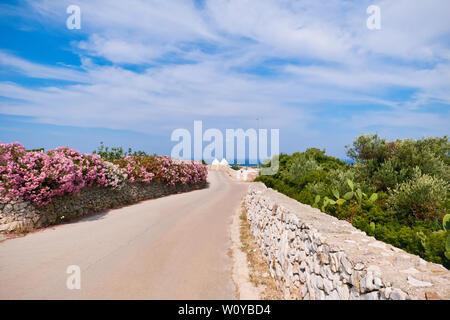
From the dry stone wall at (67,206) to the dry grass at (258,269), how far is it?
7.12 metres

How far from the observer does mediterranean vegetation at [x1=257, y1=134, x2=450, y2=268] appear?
3967 mm

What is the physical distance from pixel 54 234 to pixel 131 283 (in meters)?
5.00

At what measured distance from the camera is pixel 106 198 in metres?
12.6

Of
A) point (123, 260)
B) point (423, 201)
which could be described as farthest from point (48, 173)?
point (423, 201)

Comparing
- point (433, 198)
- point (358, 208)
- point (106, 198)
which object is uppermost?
point (433, 198)

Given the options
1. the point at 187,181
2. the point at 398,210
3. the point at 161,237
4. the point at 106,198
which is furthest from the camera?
the point at 187,181

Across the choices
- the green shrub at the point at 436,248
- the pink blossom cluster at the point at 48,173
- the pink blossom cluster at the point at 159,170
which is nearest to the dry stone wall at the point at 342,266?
the green shrub at the point at 436,248

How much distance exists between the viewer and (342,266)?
3031 millimetres

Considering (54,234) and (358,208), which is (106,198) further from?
(358,208)

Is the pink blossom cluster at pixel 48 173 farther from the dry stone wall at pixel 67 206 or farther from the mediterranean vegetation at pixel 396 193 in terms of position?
the mediterranean vegetation at pixel 396 193

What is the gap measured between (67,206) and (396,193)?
11.3m

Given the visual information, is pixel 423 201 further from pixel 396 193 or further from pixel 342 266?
pixel 342 266

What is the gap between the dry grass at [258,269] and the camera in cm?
514

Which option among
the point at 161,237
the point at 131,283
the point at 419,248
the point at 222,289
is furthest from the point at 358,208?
the point at 161,237
